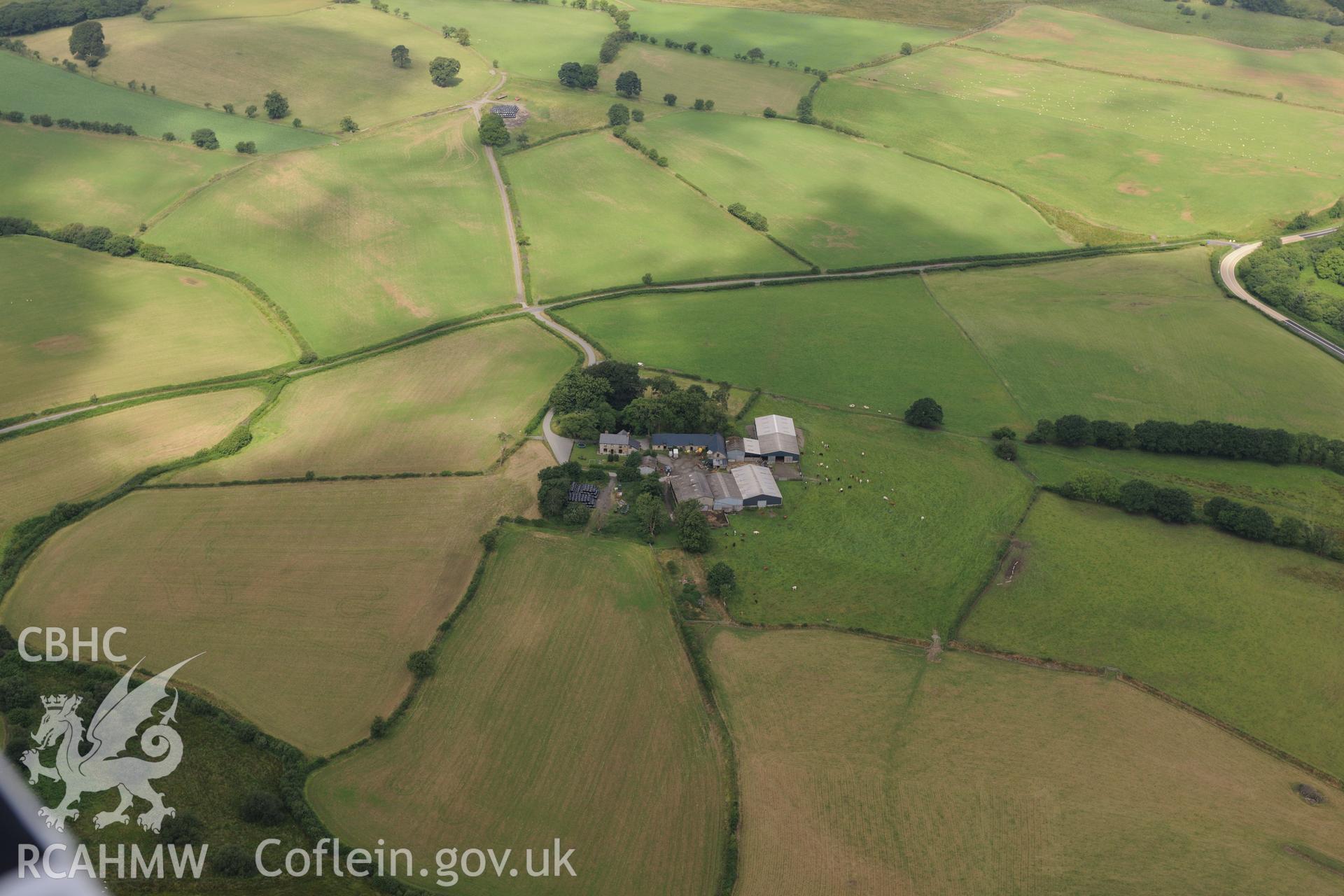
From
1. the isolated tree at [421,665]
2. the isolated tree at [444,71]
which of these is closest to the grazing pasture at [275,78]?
the isolated tree at [444,71]

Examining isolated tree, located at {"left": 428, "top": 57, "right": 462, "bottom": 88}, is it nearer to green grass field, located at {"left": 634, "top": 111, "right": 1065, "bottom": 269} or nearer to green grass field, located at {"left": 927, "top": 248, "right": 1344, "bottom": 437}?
green grass field, located at {"left": 634, "top": 111, "right": 1065, "bottom": 269}

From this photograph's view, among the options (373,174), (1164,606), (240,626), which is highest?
(373,174)

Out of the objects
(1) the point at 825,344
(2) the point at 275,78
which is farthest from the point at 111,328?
(2) the point at 275,78

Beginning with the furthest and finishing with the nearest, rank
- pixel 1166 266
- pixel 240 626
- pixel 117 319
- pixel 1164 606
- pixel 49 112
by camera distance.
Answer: pixel 49 112 → pixel 1166 266 → pixel 117 319 → pixel 1164 606 → pixel 240 626

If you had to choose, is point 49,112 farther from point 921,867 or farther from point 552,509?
point 921,867

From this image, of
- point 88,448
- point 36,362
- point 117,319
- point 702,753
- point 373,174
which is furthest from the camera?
Result: point 373,174

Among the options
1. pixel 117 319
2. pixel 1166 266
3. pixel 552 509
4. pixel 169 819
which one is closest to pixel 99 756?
pixel 169 819
